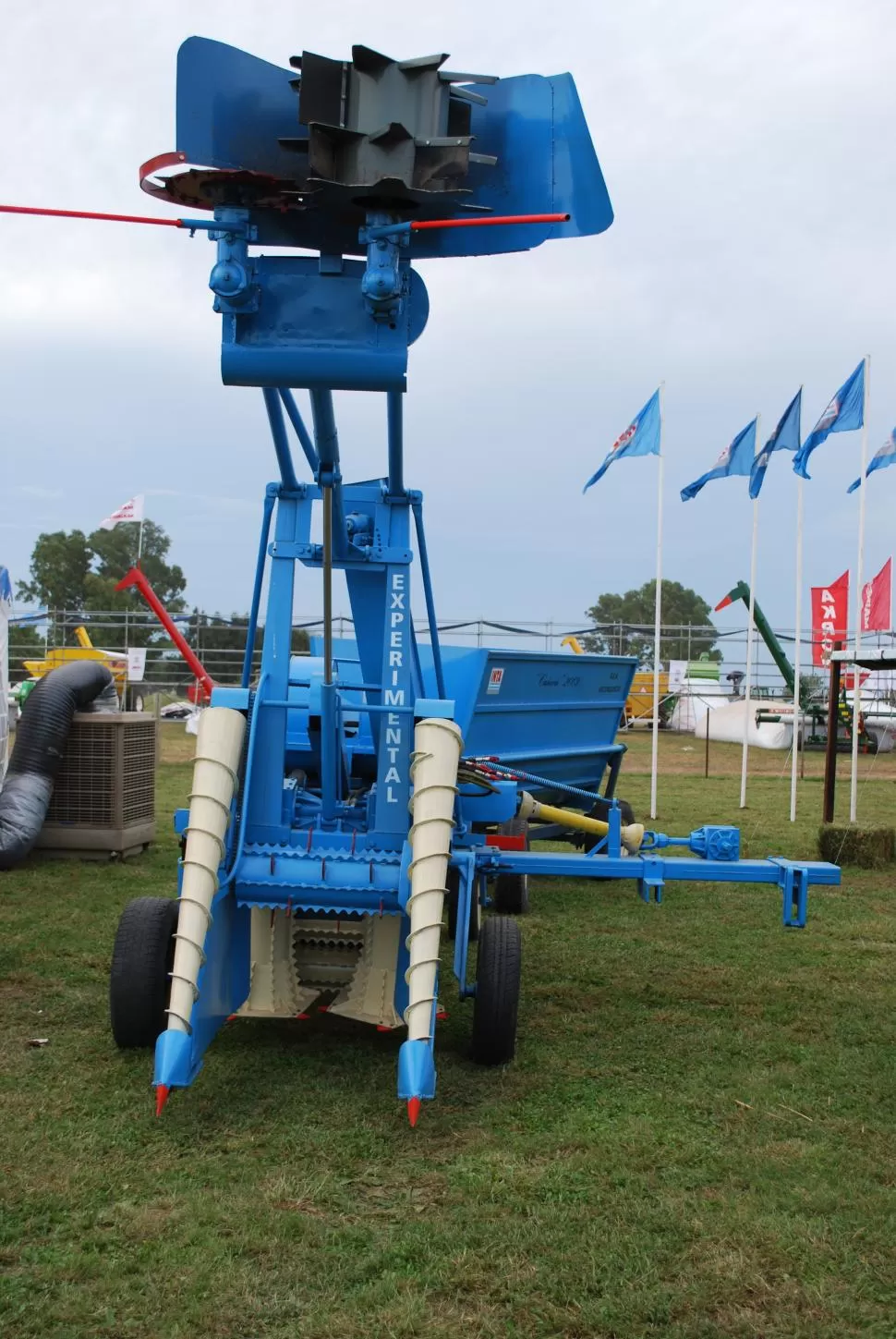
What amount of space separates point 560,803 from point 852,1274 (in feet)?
21.3

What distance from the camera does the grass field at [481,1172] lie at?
312 cm

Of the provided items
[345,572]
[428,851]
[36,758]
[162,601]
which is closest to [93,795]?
[36,758]

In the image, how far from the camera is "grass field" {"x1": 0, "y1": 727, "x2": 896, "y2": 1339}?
10.2 feet

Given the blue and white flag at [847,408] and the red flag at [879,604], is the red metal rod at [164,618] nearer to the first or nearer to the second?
the blue and white flag at [847,408]

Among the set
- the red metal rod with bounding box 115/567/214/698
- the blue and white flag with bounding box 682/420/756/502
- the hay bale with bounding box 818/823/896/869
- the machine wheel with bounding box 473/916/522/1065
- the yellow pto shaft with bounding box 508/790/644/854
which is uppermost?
the blue and white flag with bounding box 682/420/756/502

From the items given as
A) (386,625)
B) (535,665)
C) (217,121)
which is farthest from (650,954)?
(217,121)

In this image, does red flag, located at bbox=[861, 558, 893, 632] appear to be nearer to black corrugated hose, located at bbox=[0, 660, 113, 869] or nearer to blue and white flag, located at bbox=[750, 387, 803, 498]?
blue and white flag, located at bbox=[750, 387, 803, 498]

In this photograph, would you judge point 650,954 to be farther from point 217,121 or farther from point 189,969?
point 217,121

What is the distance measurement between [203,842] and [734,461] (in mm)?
11940

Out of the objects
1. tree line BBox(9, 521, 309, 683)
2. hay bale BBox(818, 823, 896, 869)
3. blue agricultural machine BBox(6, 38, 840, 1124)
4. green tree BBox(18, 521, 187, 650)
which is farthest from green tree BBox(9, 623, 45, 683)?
blue agricultural machine BBox(6, 38, 840, 1124)

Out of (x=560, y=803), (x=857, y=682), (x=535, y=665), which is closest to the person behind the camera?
(x=535, y=665)

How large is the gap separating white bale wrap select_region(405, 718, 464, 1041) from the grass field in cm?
49

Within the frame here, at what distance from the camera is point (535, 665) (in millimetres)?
8523

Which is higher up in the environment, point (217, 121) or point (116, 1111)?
point (217, 121)
